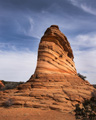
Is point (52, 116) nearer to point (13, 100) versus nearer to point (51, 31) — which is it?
point (13, 100)

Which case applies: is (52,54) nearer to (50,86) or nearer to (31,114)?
(50,86)

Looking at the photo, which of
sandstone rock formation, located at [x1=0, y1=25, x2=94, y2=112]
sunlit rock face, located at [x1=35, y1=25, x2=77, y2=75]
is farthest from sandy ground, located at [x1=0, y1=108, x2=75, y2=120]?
sunlit rock face, located at [x1=35, y1=25, x2=77, y2=75]

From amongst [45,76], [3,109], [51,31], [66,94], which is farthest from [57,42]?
[3,109]

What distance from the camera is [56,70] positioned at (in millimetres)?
13391

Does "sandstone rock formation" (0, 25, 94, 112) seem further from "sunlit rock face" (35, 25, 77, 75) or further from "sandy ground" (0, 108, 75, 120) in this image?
"sandy ground" (0, 108, 75, 120)

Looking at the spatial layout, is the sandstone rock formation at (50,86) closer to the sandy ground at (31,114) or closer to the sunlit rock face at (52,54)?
the sunlit rock face at (52,54)

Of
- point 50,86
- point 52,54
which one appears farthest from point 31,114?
point 52,54

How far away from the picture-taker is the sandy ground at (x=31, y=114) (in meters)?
8.25

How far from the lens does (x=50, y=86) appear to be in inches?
452

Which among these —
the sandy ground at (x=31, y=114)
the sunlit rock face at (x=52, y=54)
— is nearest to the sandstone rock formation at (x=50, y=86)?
the sunlit rock face at (x=52, y=54)

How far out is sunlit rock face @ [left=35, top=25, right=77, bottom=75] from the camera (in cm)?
1315

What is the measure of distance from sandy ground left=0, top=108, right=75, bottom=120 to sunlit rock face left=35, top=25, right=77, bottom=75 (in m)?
4.55

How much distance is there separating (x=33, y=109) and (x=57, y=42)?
8765mm

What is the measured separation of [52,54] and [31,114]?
23.7 feet
